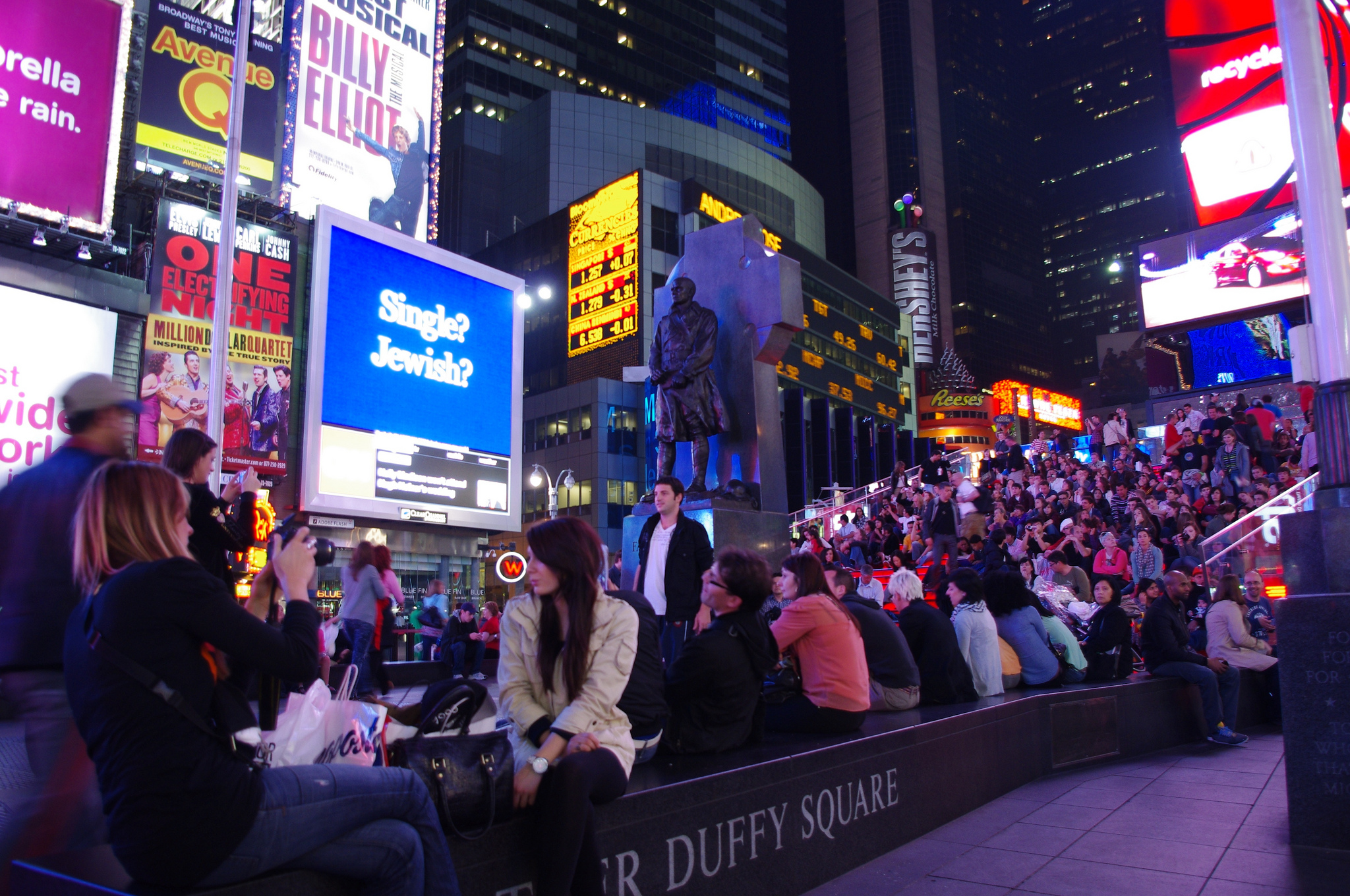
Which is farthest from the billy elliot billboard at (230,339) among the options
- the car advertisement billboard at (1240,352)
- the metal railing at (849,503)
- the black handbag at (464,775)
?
A: the car advertisement billboard at (1240,352)

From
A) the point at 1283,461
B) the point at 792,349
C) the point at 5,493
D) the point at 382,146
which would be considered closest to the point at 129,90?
the point at 382,146

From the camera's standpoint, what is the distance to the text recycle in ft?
86.6

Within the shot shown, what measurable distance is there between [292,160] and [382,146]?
3.31 metres

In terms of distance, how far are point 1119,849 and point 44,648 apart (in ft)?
17.8

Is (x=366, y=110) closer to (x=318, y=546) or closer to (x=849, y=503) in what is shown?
(x=849, y=503)

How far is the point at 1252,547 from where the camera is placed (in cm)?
1179

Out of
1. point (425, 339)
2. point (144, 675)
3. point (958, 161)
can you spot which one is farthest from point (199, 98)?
point (958, 161)

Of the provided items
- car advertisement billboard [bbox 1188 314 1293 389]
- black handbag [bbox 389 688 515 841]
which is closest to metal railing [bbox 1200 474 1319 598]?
black handbag [bbox 389 688 515 841]

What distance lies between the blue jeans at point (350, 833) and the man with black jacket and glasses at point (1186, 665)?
8.50m

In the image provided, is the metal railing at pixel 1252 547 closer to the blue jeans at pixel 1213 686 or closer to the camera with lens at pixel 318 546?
the blue jeans at pixel 1213 686

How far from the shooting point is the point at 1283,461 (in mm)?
17703

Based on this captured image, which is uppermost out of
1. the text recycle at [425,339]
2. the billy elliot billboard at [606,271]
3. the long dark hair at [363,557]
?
the billy elliot billboard at [606,271]

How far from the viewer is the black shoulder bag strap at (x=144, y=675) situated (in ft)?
7.32

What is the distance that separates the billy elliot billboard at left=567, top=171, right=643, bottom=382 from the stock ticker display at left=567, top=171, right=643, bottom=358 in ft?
0.13
